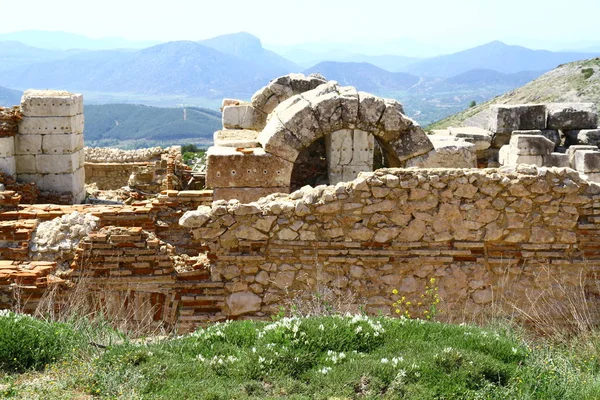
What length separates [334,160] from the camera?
10.1m

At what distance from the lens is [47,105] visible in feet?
42.4

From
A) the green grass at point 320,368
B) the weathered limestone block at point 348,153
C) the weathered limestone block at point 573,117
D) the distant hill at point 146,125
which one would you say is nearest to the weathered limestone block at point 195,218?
the green grass at point 320,368

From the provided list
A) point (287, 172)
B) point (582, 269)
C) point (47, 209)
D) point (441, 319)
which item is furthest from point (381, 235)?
point (47, 209)

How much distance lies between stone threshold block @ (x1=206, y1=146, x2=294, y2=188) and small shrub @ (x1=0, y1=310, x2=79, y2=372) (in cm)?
429

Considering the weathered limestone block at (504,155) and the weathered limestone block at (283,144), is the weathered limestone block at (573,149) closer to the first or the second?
the weathered limestone block at (504,155)

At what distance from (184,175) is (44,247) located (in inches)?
218

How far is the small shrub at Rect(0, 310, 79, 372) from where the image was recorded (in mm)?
4988

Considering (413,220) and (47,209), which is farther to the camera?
(47,209)

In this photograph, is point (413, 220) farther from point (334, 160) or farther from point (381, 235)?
point (334, 160)

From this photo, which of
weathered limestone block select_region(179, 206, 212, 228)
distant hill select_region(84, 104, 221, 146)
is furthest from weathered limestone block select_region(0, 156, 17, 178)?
distant hill select_region(84, 104, 221, 146)

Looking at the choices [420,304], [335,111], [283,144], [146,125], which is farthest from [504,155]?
[146,125]

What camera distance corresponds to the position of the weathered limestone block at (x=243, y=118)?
1328 centimetres

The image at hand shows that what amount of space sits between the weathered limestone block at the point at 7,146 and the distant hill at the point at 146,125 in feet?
439

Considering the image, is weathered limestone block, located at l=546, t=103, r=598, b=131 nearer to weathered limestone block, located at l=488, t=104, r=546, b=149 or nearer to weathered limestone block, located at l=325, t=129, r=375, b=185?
weathered limestone block, located at l=488, t=104, r=546, b=149
